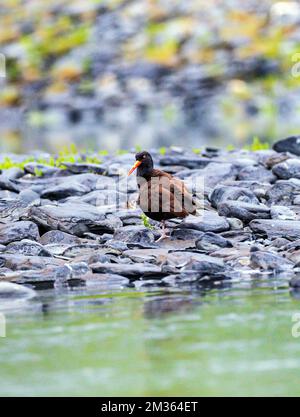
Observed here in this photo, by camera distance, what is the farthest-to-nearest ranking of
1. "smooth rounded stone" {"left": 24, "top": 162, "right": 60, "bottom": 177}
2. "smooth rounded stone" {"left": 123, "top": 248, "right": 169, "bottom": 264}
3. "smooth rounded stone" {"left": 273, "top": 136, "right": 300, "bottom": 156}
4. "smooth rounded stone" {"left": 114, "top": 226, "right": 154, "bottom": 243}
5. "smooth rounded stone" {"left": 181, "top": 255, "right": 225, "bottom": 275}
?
"smooth rounded stone" {"left": 273, "top": 136, "right": 300, "bottom": 156}
"smooth rounded stone" {"left": 24, "top": 162, "right": 60, "bottom": 177}
"smooth rounded stone" {"left": 114, "top": 226, "right": 154, "bottom": 243}
"smooth rounded stone" {"left": 123, "top": 248, "right": 169, "bottom": 264}
"smooth rounded stone" {"left": 181, "top": 255, "right": 225, "bottom": 275}

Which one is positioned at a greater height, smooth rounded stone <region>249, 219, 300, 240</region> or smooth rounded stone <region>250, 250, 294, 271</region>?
smooth rounded stone <region>249, 219, 300, 240</region>

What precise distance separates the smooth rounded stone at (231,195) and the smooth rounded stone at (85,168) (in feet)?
10.9

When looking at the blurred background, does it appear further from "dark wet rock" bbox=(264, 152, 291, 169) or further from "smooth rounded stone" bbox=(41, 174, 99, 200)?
"smooth rounded stone" bbox=(41, 174, 99, 200)

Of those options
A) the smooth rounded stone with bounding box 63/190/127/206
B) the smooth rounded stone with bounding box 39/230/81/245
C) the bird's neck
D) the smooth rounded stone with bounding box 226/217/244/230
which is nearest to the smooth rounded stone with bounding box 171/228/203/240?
the smooth rounded stone with bounding box 226/217/244/230

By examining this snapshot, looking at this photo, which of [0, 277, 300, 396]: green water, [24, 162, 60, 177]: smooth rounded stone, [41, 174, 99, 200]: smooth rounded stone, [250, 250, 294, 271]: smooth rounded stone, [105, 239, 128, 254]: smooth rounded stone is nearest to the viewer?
[0, 277, 300, 396]: green water

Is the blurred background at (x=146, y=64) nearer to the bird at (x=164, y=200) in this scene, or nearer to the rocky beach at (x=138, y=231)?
the rocky beach at (x=138, y=231)

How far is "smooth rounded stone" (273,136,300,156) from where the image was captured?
18.3 meters

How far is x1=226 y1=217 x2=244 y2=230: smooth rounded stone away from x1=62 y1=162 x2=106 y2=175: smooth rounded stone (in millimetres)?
4529

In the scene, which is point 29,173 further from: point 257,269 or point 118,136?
point 118,136

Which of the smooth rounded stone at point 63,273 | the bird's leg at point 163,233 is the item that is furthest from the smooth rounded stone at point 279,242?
the smooth rounded stone at point 63,273

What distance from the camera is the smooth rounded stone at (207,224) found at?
40.8 ft

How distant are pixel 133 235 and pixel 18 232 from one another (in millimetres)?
1333

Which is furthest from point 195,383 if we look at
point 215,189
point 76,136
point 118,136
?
point 76,136

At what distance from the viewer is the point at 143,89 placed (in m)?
55.6
